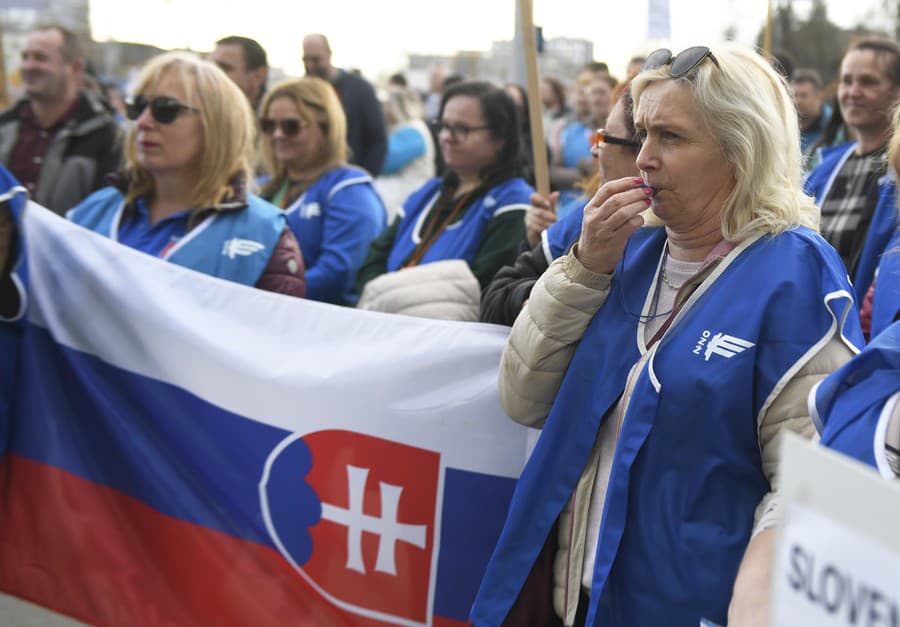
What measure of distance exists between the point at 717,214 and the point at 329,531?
1488 mm

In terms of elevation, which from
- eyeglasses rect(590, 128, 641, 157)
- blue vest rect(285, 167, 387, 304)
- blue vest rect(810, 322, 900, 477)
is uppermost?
eyeglasses rect(590, 128, 641, 157)

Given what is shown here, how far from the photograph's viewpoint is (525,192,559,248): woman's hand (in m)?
3.76

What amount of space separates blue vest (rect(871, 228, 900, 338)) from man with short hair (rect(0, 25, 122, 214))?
4.22 metres

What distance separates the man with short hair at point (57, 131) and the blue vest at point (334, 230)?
1330 millimetres

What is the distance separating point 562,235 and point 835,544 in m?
1.60

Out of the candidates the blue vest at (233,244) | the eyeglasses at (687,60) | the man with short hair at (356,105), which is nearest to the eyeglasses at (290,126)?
the blue vest at (233,244)

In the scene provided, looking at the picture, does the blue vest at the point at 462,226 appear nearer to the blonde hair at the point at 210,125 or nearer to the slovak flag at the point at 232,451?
the blonde hair at the point at 210,125

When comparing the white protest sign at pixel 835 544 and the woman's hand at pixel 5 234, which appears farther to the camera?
the woman's hand at pixel 5 234

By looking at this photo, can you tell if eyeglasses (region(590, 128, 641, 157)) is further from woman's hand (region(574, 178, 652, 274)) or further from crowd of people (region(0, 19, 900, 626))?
woman's hand (region(574, 178, 652, 274))

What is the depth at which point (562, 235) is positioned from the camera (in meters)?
2.76

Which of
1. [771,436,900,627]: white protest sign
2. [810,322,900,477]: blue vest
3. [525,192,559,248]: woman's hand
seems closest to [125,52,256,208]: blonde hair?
[525,192,559,248]: woman's hand

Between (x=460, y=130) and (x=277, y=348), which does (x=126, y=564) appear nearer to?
(x=277, y=348)

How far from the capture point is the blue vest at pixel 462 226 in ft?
14.2

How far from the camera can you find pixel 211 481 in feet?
10.8
